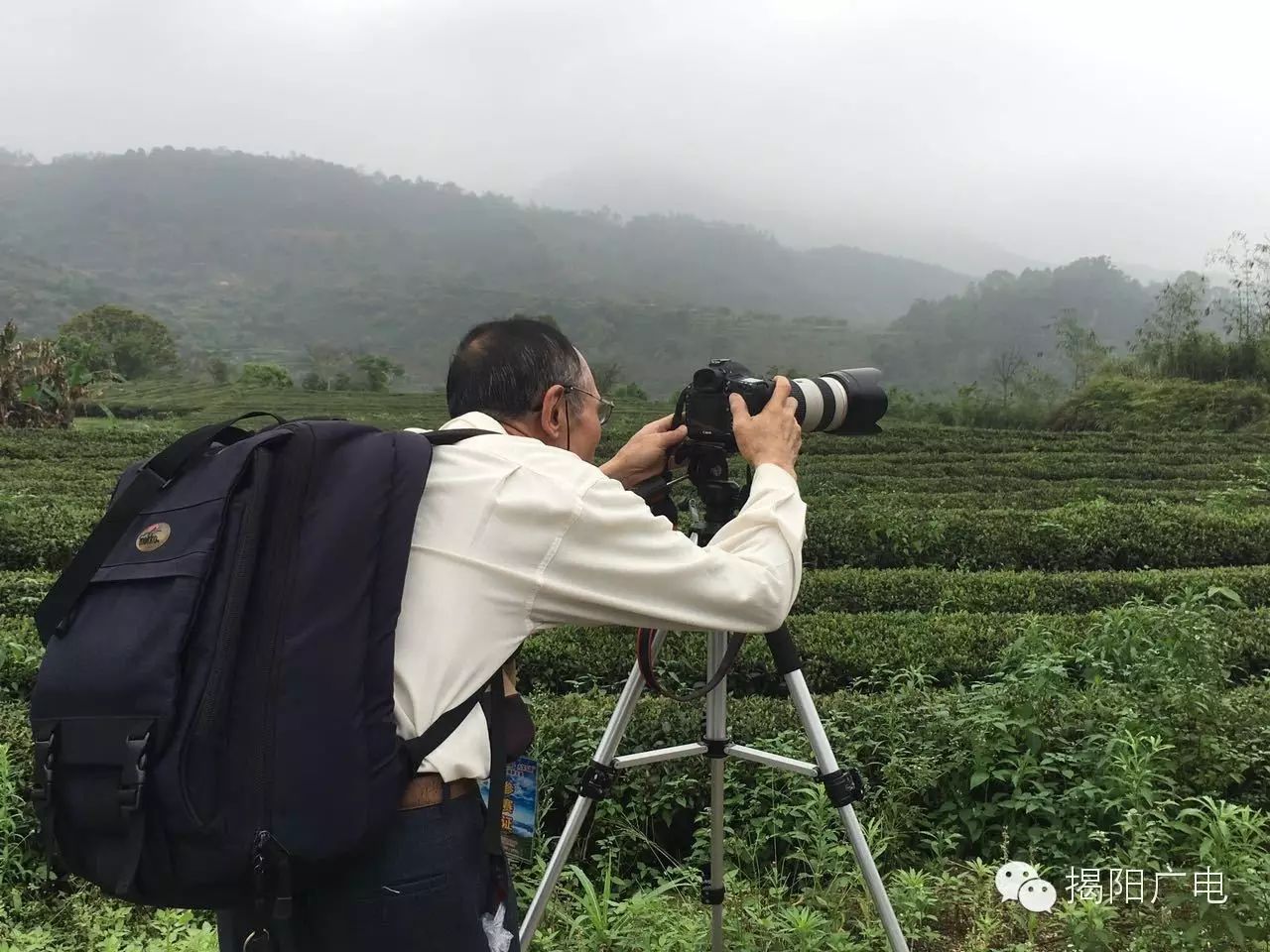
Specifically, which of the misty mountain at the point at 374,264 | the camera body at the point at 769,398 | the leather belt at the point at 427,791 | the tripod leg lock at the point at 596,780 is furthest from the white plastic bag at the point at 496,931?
the misty mountain at the point at 374,264

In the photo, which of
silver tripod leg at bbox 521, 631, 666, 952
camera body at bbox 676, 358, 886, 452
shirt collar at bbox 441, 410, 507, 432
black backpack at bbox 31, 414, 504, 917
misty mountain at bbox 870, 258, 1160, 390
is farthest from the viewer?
misty mountain at bbox 870, 258, 1160, 390

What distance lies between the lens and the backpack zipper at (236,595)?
91 centimetres

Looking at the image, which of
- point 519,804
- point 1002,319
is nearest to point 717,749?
point 519,804

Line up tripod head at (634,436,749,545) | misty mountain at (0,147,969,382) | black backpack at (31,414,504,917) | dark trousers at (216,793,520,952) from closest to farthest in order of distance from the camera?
1. black backpack at (31,414,504,917)
2. dark trousers at (216,793,520,952)
3. tripod head at (634,436,749,545)
4. misty mountain at (0,147,969,382)

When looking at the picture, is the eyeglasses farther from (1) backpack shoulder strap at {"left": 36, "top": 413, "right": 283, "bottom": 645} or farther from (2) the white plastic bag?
(2) the white plastic bag

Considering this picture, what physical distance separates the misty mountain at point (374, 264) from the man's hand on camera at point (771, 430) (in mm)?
74753

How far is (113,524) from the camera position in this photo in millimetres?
1005

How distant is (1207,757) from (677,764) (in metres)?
1.67

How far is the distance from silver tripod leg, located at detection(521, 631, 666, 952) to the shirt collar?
2.26 ft

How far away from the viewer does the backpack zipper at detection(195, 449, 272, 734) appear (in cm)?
91

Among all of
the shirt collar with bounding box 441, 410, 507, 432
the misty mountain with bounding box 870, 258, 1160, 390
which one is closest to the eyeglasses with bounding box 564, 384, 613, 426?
the shirt collar with bounding box 441, 410, 507, 432

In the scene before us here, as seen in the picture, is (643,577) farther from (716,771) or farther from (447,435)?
(716,771)

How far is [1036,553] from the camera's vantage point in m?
6.83

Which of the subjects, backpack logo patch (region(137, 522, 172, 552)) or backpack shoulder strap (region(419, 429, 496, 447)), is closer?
backpack logo patch (region(137, 522, 172, 552))
